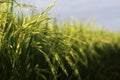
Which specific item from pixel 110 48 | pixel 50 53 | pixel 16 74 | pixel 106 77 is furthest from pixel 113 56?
pixel 16 74

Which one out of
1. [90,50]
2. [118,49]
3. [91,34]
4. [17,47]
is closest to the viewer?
[17,47]

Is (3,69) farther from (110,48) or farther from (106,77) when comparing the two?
(110,48)

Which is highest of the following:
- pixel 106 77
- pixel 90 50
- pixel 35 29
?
pixel 35 29

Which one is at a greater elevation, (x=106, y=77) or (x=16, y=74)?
(x=16, y=74)

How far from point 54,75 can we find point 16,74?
315 millimetres

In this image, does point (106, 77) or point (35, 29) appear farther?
point (106, 77)

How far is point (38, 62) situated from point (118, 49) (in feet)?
11.7

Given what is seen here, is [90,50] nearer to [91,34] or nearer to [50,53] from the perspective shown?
[91,34]

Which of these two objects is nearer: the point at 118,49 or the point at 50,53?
the point at 50,53

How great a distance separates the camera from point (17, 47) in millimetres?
2867

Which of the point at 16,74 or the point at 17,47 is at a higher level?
the point at 17,47

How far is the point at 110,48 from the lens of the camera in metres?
6.43

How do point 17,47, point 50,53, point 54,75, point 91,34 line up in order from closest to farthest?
point 17,47 → point 54,75 → point 50,53 → point 91,34

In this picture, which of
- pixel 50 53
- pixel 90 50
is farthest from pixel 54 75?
pixel 90 50
